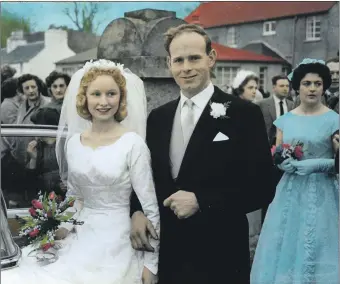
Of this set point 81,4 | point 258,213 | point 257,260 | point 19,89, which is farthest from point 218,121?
point 19,89

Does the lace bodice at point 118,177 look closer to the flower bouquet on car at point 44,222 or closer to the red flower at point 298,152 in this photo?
the flower bouquet on car at point 44,222

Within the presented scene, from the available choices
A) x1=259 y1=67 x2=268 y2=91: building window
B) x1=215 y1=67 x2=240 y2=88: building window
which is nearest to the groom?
x1=215 y1=67 x2=240 y2=88: building window

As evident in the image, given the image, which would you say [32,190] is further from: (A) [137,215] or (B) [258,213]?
(B) [258,213]

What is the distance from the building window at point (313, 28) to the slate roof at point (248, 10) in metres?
0.06

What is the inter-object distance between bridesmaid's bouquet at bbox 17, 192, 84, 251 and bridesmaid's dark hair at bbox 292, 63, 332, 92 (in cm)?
199

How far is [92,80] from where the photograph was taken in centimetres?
302

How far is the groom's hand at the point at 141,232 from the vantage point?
2.92m

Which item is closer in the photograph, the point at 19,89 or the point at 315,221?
the point at 315,221

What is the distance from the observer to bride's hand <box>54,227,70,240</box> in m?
3.04

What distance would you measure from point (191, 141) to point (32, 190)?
133cm

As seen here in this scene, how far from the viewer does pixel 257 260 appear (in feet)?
14.3

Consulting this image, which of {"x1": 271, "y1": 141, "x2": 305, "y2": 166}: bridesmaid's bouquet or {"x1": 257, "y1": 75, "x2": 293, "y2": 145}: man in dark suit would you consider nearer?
{"x1": 271, "y1": 141, "x2": 305, "y2": 166}: bridesmaid's bouquet

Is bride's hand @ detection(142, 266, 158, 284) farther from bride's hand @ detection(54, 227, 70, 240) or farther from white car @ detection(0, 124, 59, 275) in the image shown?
white car @ detection(0, 124, 59, 275)

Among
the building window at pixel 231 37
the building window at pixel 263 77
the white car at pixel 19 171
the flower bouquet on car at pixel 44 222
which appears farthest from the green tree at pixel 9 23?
the building window at pixel 263 77
